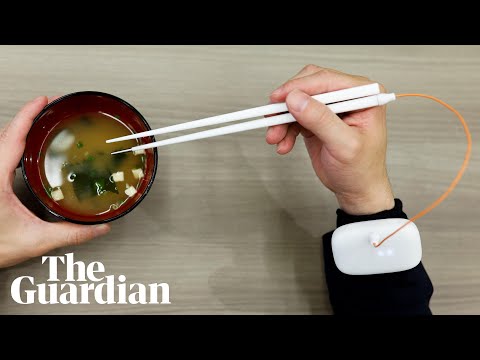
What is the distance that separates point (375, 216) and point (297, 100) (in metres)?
0.27

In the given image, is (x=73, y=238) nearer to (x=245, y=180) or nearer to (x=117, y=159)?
(x=117, y=159)

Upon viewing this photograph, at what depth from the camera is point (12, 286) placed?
0.89 m

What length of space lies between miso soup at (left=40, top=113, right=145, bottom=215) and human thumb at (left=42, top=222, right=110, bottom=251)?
3 centimetres

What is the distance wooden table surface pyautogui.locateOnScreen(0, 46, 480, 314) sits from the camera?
0.90 metres

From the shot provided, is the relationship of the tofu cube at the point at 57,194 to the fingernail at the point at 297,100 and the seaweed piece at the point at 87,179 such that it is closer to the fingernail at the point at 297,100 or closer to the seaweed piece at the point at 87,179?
the seaweed piece at the point at 87,179

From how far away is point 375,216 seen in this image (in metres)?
0.85

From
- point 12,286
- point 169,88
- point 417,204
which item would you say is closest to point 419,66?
point 417,204

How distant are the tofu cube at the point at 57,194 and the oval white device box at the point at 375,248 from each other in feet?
1.53

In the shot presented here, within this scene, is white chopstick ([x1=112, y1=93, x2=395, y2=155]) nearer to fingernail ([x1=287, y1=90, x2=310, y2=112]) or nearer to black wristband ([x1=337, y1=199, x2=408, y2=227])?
fingernail ([x1=287, y1=90, x2=310, y2=112])

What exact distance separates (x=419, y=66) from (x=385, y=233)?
356 mm

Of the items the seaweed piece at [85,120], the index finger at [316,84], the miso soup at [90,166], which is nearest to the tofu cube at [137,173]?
the miso soup at [90,166]

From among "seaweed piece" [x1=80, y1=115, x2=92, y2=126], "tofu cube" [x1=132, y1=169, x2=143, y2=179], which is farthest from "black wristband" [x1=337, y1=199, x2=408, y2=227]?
"seaweed piece" [x1=80, y1=115, x2=92, y2=126]

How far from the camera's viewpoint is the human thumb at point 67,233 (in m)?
0.80

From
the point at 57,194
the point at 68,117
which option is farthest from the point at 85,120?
the point at 57,194
